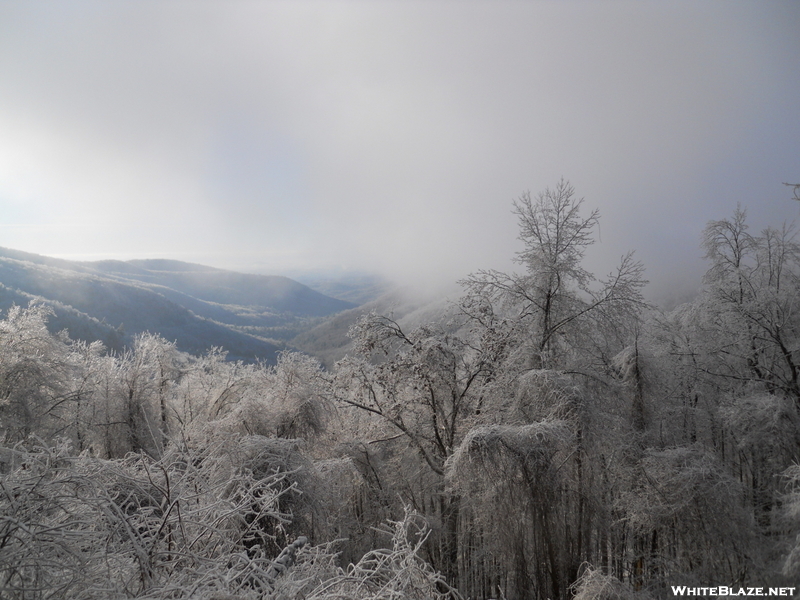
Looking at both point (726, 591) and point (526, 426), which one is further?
point (526, 426)

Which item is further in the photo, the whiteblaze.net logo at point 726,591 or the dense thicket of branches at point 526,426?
the dense thicket of branches at point 526,426

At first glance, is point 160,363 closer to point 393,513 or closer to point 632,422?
point 393,513

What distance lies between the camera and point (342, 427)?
1258 cm

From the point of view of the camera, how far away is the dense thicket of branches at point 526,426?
24.4 ft

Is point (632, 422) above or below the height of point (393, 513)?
above

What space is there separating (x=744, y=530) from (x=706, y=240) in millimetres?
10736

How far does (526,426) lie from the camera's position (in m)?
7.51

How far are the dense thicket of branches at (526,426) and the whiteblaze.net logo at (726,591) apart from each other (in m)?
0.17

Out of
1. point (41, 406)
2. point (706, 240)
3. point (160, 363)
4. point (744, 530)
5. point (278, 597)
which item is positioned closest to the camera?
point (278, 597)

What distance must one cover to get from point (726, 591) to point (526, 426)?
167 inches

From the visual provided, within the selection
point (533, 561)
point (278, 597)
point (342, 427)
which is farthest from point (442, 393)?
point (278, 597)

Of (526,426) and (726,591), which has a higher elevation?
(526,426)

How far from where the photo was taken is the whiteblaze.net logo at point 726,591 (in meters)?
5.84

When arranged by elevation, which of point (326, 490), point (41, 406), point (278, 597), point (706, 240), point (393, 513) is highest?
point (706, 240)
